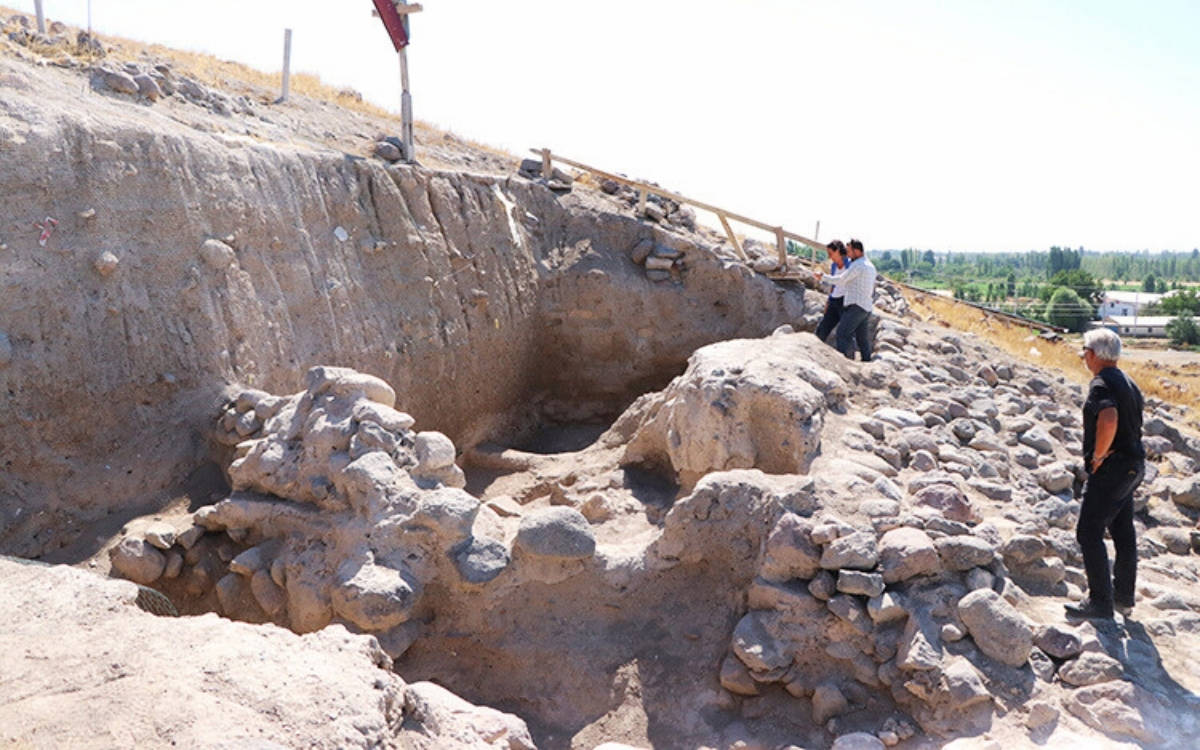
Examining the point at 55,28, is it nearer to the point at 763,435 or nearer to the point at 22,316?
the point at 22,316

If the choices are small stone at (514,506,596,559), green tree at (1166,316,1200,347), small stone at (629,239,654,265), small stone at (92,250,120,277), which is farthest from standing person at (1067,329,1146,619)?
green tree at (1166,316,1200,347)

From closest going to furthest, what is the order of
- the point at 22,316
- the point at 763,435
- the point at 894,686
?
the point at 894,686 → the point at 22,316 → the point at 763,435

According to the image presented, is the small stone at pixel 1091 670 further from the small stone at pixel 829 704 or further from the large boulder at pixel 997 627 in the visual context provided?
the small stone at pixel 829 704

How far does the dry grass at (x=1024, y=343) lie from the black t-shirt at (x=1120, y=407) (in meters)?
8.13

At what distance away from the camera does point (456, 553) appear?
17.1 feet

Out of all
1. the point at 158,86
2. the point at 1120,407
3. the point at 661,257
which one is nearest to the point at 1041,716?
the point at 1120,407

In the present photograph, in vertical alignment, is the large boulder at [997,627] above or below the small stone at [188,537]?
above

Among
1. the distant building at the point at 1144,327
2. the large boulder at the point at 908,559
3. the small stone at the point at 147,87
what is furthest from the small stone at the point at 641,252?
the distant building at the point at 1144,327

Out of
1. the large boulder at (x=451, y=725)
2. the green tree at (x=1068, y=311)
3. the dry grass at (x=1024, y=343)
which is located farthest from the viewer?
the green tree at (x=1068, y=311)

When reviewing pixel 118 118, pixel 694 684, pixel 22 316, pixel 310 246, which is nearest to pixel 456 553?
pixel 694 684

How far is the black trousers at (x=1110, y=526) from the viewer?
4.79 metres

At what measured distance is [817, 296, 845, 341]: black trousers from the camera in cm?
922

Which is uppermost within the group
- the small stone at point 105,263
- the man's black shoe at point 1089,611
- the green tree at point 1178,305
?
the green tree at point 1178,305

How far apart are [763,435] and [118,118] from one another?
6.22 metres
